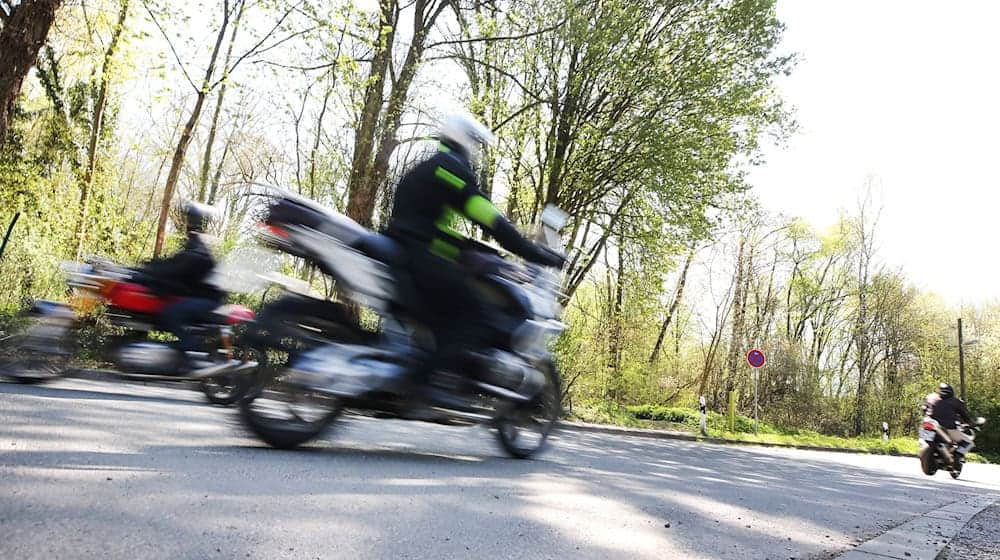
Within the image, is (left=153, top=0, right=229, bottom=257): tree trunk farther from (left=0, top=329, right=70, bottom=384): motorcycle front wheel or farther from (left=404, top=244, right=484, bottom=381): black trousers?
(left=404, top=244, right=484, bottom=381): black trousers

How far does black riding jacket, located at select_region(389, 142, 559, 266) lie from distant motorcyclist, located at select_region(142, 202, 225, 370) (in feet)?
9.40

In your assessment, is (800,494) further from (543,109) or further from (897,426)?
(897,426)

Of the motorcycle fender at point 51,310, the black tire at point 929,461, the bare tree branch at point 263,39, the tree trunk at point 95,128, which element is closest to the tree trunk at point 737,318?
the black tire at point 929,461

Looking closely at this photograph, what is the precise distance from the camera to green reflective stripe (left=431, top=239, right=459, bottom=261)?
4.38 metres

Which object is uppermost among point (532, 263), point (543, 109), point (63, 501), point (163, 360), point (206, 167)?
point (543, 109)

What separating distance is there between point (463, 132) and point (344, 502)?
244cm

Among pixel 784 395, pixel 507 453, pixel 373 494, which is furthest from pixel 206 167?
pixel 784 395

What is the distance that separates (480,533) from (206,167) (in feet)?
76.5

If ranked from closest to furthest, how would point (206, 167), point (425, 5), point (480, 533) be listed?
point (480, 533) → point (425, 5) → point (206, 167)

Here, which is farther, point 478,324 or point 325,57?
point 325,57

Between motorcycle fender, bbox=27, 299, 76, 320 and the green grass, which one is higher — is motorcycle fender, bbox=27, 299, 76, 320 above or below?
below

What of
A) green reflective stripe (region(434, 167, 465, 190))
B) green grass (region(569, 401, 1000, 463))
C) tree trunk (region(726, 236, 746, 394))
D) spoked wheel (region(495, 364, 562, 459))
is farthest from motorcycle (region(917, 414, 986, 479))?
tree trunk (region(726, 236, 746, 394))

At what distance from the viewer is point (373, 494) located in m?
3.31

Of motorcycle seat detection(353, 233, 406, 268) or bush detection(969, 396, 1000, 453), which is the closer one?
motorcycle seat detection(353, 233, 406, 268)
